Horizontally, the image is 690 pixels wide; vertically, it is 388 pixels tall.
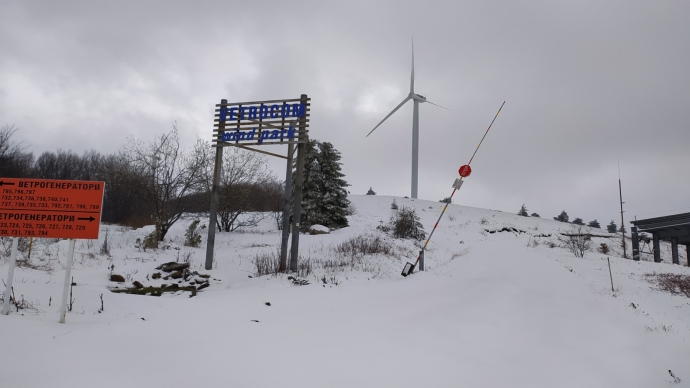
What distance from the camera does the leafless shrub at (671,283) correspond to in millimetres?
9961

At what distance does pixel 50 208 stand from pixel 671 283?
49.5 ft

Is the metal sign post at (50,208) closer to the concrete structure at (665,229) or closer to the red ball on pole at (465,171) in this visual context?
the red ball on pole at (465,171)

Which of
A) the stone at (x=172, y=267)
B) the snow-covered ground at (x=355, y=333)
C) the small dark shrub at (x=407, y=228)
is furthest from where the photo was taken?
the small dark shrub at (x=407, y=228)

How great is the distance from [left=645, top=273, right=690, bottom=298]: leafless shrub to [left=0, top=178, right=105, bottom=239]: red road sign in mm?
13180

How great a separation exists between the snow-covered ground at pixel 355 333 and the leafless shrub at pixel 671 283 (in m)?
0.61

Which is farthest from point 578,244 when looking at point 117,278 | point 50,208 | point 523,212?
point 523,212

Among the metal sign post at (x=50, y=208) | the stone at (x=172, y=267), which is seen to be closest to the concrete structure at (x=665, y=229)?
the stone at (x=172, y=267)

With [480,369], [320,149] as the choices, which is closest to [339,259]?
[480,369]

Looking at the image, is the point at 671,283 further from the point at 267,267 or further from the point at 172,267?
the point at 172,267

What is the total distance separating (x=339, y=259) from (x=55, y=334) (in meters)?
8.25

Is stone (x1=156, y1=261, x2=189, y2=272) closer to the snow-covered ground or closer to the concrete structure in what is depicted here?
the snow-covered ground

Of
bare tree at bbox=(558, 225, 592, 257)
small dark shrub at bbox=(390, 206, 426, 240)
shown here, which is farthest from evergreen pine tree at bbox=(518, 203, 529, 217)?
small dark shrub at bbox=(390, 206, 426, 240)

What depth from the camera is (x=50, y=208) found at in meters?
5.71

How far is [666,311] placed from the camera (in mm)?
8055
